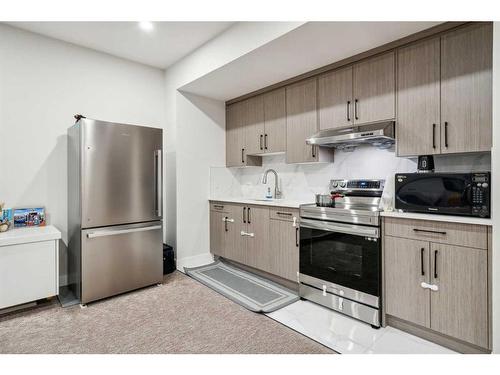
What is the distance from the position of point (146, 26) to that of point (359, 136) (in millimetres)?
2338

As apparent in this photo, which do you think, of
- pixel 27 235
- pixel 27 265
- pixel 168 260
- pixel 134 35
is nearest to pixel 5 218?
pixel 27 235

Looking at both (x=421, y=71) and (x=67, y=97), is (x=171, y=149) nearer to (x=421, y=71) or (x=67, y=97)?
(x=67, y=97)

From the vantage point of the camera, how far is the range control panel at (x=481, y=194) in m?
1.74

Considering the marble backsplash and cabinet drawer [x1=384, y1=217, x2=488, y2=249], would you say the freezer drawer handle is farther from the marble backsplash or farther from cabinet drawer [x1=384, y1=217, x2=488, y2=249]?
cabinet drawer [x1=384, y1=217, x2=488, y2=249]

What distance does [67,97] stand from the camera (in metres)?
3.05

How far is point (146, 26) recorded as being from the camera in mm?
2701

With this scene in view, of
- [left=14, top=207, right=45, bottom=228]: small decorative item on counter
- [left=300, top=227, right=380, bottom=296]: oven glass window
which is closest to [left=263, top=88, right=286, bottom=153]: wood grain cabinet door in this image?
[left=300, top=227, right=380, bottom=296]: oven glass window

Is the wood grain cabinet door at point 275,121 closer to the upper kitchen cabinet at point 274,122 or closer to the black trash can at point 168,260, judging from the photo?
the upper kitchen cabinet at point 274,122

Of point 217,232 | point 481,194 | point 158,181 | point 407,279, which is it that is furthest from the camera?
point 217,232

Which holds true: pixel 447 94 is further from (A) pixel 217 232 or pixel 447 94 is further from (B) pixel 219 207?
(A) pixel 217 232

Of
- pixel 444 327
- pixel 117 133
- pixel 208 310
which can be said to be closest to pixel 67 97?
pixel 117 133

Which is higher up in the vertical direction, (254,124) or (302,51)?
(302,51)

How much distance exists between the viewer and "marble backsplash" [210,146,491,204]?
225cm

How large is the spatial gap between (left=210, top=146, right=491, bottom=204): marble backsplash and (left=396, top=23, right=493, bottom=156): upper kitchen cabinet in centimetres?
27
